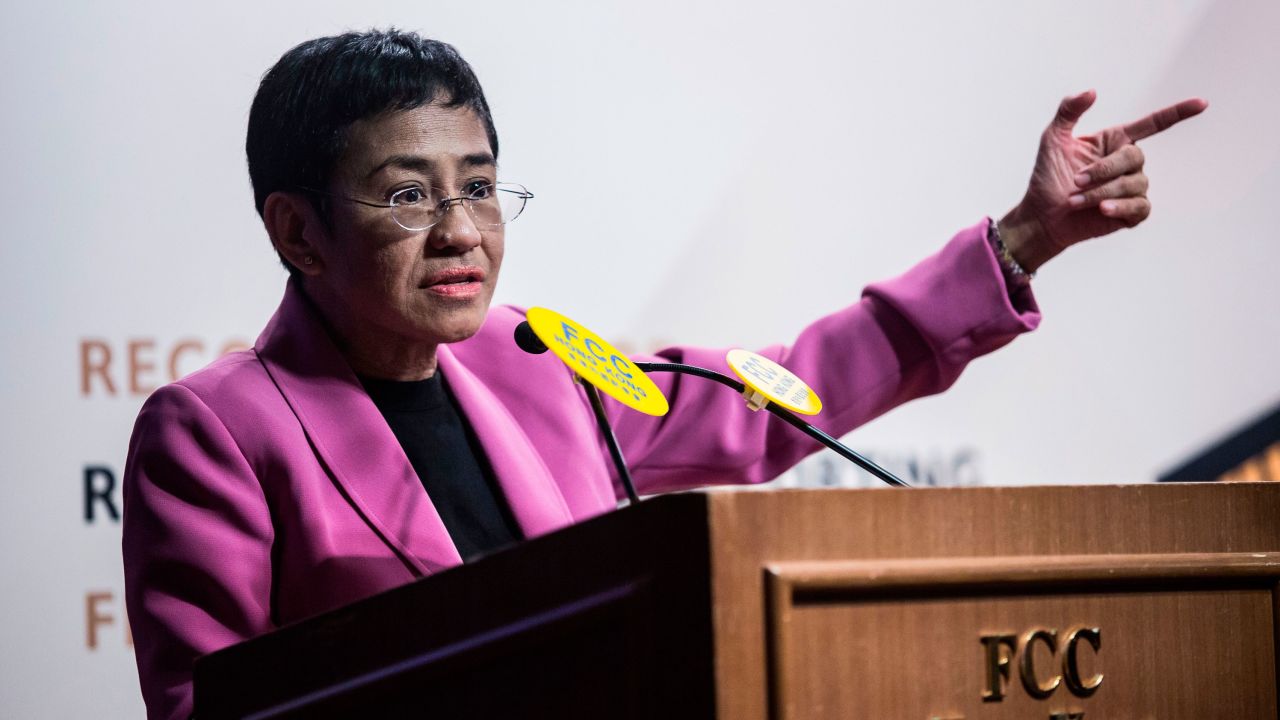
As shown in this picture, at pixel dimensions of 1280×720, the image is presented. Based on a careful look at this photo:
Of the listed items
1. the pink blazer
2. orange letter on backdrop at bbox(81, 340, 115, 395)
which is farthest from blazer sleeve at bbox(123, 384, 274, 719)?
orange letter on backdrop at bbox(81, 340, 115, 395)

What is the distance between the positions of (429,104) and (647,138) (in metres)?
0.67

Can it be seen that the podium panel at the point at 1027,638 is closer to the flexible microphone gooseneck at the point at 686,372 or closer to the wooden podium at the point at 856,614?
the wooden podium at the point at 856,614

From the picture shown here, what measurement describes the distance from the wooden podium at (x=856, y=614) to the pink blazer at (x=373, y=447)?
0.33m

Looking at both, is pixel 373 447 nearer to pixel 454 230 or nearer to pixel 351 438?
pixel 351 438

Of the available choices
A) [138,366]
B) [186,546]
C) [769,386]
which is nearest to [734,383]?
[769,386]

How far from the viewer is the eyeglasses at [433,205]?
1.39 metres

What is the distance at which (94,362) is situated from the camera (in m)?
1.71

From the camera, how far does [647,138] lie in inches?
80.3

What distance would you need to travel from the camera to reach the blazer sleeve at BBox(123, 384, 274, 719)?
1188mm

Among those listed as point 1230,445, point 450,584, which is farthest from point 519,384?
point 1230,445

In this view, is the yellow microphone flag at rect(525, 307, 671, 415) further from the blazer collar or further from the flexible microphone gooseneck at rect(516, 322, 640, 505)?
the blazer collar

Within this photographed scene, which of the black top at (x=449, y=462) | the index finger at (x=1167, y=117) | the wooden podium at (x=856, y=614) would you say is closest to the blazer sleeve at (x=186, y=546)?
the black top at (x=449, y=462)

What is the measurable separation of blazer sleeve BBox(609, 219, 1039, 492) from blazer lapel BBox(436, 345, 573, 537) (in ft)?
0.66

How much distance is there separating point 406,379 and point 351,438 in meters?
0.15
